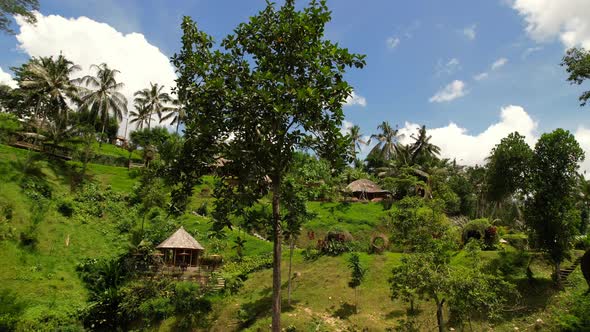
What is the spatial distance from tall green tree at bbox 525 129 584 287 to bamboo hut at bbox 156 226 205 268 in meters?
21.7

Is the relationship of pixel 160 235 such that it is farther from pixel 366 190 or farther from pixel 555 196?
pixel 555 196

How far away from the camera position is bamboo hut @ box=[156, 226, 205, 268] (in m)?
27.6

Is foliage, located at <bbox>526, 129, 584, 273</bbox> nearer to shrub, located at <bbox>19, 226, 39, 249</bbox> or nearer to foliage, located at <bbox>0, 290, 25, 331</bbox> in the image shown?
foliage, located at <bbox>0, 290, 25, 331</bbox>

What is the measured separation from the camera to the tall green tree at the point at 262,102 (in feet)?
27.6

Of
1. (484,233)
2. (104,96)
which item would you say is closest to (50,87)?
(104,96)

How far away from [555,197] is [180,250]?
80.8 ft

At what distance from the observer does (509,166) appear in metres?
24.4

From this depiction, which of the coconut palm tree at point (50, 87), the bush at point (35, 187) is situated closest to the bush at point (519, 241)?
the bush at point (35, 187)

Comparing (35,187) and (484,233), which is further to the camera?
(35,187)

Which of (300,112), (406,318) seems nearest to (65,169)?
(406,318)

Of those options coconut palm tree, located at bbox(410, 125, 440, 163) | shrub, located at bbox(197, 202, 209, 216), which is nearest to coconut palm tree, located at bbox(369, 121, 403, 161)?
coconut palm tree, located at bbox(410, 125, 440, 163)

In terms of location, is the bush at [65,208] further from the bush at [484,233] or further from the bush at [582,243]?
the bush at [582,243]

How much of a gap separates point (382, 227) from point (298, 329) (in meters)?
22.3

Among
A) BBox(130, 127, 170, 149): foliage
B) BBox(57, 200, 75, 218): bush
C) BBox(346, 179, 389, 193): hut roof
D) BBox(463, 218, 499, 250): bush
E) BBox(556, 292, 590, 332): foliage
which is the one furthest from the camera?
BBox(130, 127, 170, 149): foliage
